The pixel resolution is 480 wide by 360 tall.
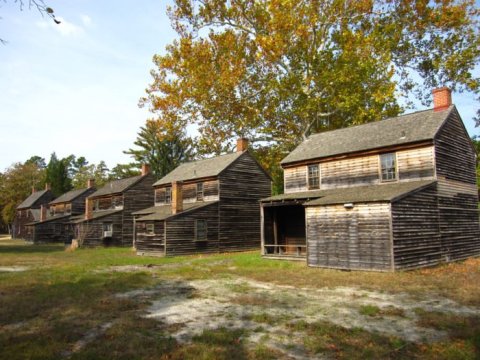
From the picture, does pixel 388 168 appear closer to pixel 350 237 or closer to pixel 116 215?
pixel 350 237

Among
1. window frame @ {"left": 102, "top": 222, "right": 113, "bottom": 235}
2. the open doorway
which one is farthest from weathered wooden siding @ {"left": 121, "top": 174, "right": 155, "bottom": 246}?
the open doorway

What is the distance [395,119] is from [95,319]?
A: 2185 centimetres

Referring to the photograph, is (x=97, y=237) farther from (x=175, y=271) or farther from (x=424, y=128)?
(x=424, y=128)

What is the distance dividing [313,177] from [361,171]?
3.71m

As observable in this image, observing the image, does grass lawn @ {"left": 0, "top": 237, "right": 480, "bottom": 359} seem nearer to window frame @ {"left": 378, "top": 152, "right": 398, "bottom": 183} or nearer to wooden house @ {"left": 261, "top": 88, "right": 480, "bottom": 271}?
wooden house @ {"left": 261, "top": 88, "right": 480, "bottom": 271}

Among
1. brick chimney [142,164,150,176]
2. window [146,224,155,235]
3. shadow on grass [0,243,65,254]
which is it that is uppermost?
brick chimney [142,164,150,176]

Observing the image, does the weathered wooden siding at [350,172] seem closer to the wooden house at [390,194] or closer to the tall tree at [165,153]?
the wooden house at [390,194]

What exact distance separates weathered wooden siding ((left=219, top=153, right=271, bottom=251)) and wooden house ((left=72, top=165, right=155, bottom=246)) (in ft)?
51.5

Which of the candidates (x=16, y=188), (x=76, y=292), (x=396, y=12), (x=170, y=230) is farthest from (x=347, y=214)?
(x=16, y=188)

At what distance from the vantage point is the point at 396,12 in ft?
122

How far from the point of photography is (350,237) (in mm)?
19266

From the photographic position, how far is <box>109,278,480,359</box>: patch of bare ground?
27.9 ft

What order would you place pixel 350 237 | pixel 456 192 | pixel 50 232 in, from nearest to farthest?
pixel 350 237, pixel 456 192, pixel 50 232

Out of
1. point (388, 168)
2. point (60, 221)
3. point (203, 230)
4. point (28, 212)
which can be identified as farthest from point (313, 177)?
point (28, 212)
